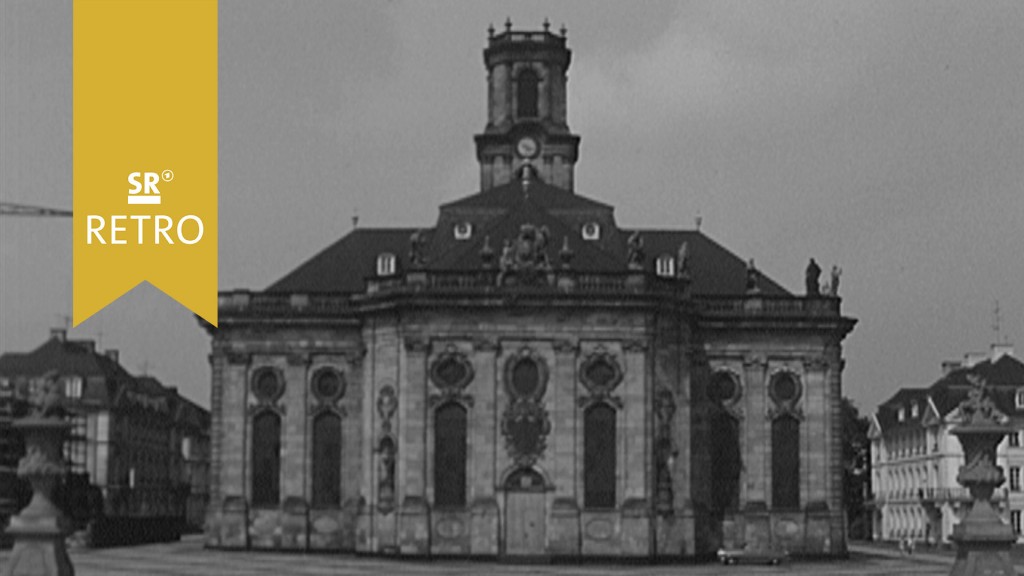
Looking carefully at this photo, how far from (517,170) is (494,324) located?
18354 millimetres

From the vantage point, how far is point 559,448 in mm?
71500

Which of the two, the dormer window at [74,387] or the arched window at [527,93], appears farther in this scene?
the dormer window at [74,387]

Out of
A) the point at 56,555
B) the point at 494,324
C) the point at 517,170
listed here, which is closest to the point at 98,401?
the point at 517,170

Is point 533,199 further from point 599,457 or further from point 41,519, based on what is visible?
point 41,519

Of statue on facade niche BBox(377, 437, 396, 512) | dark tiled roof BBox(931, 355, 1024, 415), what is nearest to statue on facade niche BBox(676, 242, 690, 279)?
statue on facade niche BBox(377, 437, 396, 512)

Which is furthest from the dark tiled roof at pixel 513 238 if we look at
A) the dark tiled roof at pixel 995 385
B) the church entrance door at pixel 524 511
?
the dark tiled roof at pixel 995 385

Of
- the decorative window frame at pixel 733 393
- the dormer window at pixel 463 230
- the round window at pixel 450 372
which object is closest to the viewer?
the round window at pixel 450 372

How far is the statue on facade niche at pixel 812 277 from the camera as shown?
80125 millimetres

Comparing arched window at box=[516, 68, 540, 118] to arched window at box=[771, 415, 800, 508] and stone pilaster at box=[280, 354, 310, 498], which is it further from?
arched window at box=[771, 415, 800, 508]

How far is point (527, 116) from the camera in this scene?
89.8 m

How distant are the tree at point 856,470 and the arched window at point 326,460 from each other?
69.3m

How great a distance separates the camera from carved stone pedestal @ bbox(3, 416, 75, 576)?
2642cm

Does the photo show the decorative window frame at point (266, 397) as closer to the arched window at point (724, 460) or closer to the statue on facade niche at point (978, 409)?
the arched window at point (724, 460)

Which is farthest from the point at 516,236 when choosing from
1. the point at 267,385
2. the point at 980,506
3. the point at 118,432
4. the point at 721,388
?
the point at 118,432
